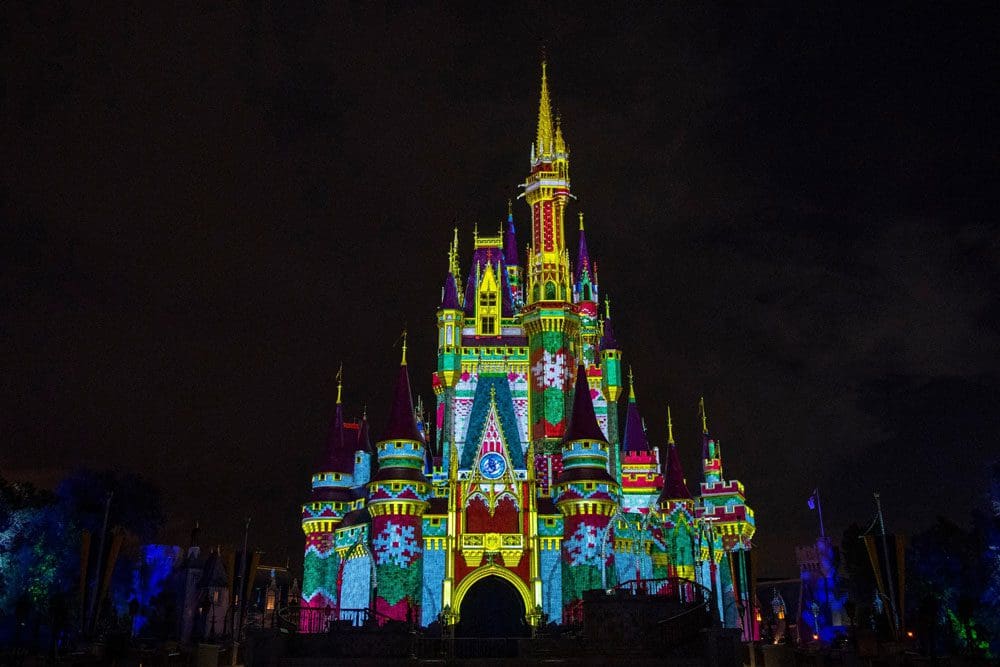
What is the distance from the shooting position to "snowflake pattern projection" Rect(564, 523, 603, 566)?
4350cm

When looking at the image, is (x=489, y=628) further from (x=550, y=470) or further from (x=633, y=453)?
(x=633, y=453)

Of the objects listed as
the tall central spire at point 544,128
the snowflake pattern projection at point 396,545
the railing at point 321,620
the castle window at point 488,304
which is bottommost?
the railing at point 321,620

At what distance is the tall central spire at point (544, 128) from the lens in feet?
203

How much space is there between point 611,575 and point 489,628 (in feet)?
21.5

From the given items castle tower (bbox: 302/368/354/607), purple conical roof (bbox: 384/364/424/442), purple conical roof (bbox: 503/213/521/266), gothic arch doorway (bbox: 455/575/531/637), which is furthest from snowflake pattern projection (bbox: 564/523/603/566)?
purple conical roof (bbox: 503/213/521/266)

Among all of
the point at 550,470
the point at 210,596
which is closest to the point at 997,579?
the point at 550,470

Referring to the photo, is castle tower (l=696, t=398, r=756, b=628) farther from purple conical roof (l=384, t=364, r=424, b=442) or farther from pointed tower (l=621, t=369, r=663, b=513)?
purple conical roof (l=384, t=364, r=424, b=442)

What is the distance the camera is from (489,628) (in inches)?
1732

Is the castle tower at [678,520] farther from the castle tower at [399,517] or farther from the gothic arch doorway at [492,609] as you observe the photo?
the castle tower at [399,517]

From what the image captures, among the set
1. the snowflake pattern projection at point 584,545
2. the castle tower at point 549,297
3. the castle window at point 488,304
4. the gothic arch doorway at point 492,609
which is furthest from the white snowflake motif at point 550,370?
the gothic arch doorway at point 492,609

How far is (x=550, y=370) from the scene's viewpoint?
53812 millimetres

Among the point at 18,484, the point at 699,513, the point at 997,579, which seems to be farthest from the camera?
the point at 699,513

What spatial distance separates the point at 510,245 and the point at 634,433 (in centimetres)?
1664

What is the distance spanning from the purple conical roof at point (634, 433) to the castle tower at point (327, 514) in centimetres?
1803
